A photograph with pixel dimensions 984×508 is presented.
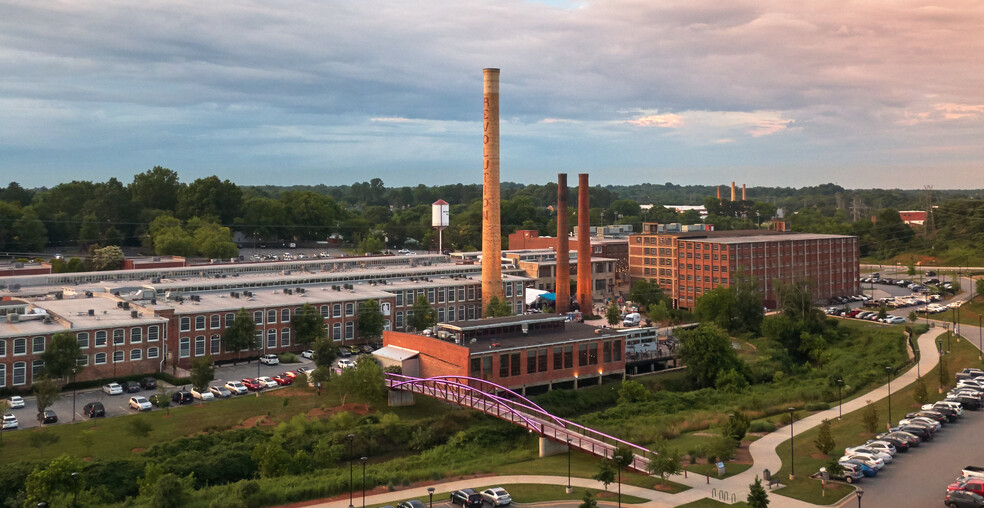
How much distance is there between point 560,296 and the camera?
262 ft

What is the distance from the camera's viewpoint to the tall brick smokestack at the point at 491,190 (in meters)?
73.3

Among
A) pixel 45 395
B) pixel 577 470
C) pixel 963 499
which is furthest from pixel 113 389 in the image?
pixel 963 499

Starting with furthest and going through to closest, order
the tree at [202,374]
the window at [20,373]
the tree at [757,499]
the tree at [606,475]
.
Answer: the window at [20,373], the tree at [202,374], the tree at [606,475], the tree at [757,499]

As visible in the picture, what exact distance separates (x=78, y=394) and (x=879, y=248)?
379 ft

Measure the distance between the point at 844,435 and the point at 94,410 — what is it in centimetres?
3878

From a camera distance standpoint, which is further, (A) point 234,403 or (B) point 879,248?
(B) point 879,248

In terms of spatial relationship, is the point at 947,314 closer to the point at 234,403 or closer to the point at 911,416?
the point at 911,416

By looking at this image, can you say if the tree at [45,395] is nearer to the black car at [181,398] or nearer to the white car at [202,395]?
the black car at [181,398]

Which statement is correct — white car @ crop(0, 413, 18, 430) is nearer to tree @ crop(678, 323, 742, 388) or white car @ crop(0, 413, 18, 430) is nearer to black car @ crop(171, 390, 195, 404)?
black car @ crop(171, 390, 195, 404)

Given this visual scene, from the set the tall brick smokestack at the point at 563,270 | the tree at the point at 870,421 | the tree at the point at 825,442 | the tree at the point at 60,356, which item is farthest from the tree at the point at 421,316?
the tree at the point at 825,442

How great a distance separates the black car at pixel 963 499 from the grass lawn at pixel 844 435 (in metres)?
3.51

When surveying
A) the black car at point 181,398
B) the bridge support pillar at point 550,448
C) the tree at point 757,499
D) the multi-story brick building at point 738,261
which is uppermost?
the multi-story brick building at point 738,261

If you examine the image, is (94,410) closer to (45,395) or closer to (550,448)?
(45,395)

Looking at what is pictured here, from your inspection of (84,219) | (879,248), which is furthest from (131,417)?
(879,248)
